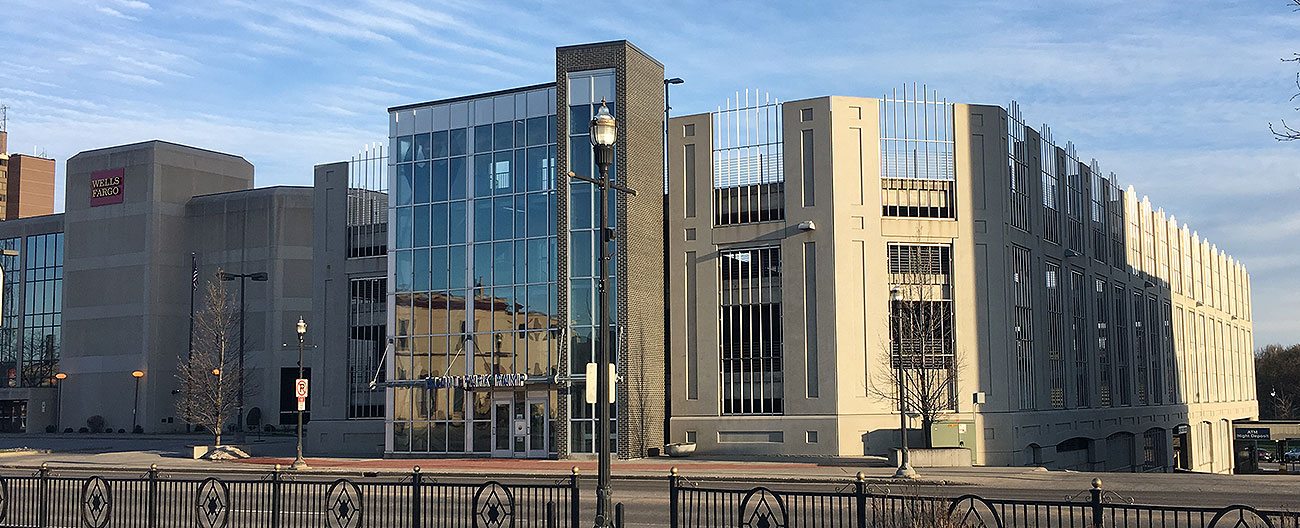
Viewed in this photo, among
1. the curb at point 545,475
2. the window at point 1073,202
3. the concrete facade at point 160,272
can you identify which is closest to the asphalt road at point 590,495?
the curb at point 545,475

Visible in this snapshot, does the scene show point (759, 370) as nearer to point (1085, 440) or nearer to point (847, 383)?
point (847, 383)

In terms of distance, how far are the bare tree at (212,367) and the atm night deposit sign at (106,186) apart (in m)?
11.2

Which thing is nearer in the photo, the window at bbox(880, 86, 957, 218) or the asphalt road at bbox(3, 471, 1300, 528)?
the asphalt road at bbox(3, 471, 1300, 528)

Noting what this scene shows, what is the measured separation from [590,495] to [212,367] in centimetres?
5694

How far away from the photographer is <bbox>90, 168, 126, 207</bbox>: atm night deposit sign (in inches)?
3885

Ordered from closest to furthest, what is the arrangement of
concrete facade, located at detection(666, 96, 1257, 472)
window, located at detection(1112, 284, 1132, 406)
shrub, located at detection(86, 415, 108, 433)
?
concrete facade, located at detection(666, 96, 1257, 472) → window, located at detection(1112, 284, 1132, 406) → shrub, located at detection(86, 415, 108, 433)

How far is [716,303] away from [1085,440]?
22.0 meters

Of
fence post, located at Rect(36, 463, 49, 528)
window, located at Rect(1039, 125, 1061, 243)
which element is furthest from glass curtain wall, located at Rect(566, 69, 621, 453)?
fence post, located at Rect(36, 463, 49, 528)

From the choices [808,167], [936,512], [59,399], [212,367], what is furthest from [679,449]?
[59,399]

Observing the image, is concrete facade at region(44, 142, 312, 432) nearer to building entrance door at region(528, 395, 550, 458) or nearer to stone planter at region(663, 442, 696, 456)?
building entrance door at region(528, 395, 550, 458)

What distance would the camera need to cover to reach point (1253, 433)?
93.1m

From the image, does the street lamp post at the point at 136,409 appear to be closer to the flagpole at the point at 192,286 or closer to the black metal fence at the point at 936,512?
the flagpole at the point at 192,286

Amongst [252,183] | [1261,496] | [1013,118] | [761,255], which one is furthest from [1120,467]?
[252,183]

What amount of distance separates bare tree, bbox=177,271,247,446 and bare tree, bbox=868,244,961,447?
98.9 feet
